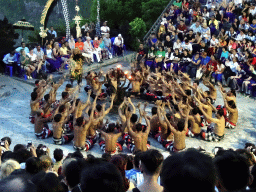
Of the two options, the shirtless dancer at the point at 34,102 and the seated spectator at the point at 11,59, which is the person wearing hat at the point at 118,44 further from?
the shirtless dancer at the point at 34,102

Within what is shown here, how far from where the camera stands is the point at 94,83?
1165 cm

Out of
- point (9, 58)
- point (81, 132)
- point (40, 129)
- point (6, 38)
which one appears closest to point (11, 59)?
point (9, 58)

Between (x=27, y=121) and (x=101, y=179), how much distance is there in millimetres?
7936

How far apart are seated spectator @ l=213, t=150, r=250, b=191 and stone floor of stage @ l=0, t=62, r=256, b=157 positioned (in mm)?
4955

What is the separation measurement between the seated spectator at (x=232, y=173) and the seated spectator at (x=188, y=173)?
2.01ft

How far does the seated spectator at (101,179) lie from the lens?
254 cm

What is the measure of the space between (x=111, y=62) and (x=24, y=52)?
4.36 metres

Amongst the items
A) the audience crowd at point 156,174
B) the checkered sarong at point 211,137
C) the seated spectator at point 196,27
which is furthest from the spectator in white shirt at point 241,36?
the audience crowd at point 156,174

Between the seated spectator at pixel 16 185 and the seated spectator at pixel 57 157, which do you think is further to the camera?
the seated spectator at pixel 57 157

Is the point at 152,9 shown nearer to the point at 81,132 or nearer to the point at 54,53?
the point at 54,53

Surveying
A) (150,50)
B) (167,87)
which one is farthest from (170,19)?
(167,87)

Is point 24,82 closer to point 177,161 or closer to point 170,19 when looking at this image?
point 170,19

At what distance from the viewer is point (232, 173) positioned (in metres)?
2.86

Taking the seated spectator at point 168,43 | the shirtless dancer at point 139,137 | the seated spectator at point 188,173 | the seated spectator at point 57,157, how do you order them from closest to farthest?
the seated spectator at point 188,173, the seated spectator at point 57,157, the shirtless dancer at point 139,137, the seated spectator at point 168,43
